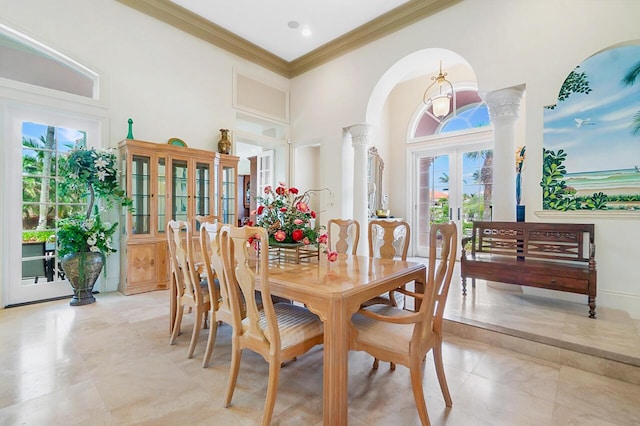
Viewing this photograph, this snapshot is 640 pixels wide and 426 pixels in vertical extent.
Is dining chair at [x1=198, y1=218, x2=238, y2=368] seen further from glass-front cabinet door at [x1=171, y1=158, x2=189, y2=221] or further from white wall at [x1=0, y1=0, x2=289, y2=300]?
white wall at [x1=0, y1=0, x2=289, y2=300]

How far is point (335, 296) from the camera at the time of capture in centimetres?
143

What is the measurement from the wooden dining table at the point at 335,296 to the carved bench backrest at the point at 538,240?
6.31ft

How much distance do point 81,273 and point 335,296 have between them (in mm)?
3398

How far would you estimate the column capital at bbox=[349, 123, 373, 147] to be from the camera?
4.97 metres

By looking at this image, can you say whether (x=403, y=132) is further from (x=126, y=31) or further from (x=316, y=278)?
(x=316, y=278)

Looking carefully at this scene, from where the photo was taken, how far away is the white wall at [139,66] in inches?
138

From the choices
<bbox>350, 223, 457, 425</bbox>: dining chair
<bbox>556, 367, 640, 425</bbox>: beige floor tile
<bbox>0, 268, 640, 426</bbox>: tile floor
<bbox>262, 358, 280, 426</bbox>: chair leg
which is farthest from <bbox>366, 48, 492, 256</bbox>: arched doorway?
<bbox>262, 358, 280, 426</bbox>: chair leg

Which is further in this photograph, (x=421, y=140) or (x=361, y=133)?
(x=421, y=140)

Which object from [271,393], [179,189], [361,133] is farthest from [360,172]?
[271,393]

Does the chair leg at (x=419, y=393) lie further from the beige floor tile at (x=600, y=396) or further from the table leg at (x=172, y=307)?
the table leg at (x=172, y=307)

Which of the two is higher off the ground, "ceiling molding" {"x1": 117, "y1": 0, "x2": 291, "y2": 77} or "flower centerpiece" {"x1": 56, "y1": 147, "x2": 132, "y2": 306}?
"ceiling molding" {"x1": 117, "y1": 0, "x2": 291, "y2": 77}

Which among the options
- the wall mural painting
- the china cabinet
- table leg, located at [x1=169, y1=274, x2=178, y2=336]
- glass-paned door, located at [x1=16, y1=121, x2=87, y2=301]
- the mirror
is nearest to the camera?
table leg, located at [x1=169, y1=274, x2=178, y2=336]

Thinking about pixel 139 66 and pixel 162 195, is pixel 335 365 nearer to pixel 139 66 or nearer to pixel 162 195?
Result: pixel 162 195

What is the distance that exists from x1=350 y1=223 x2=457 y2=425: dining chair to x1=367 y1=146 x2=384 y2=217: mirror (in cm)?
477
